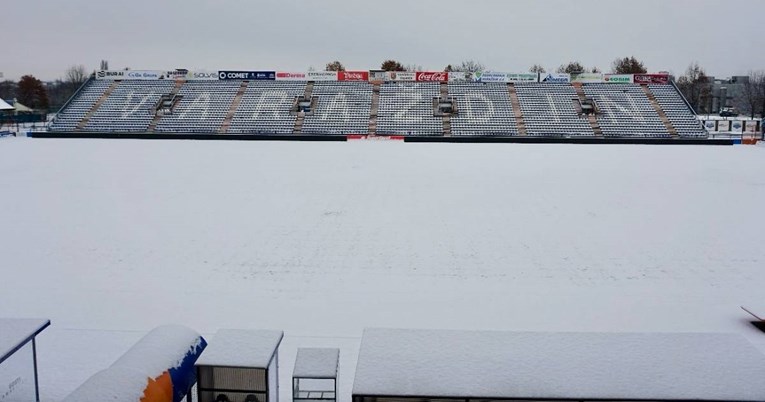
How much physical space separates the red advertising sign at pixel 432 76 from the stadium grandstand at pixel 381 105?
0.08 m

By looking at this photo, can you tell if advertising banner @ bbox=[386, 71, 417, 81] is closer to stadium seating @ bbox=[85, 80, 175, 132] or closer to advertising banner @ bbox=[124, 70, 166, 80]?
stadium seating @ bbox=[85, 80, 175, 132]

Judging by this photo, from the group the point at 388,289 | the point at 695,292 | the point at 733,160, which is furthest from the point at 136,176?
the point at 733,160

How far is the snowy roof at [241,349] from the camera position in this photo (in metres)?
4.80

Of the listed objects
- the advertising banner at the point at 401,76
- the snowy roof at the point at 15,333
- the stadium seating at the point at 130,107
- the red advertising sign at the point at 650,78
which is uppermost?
the advertising banner at the point at 401,76

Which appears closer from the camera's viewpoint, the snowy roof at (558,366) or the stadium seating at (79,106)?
the snowy roof at (558,366)

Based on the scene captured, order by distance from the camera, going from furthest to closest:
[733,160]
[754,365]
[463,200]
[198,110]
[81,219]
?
[198,110] < [733,160] < [463,200] < [81,219] < [754,365]

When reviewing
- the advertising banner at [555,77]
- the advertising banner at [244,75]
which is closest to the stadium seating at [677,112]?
the advertising banner at [555,77]

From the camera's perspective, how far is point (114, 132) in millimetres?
38656

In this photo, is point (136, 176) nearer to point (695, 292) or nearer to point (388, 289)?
point (388, 289)

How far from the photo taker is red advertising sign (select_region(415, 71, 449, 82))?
44875 millimetres

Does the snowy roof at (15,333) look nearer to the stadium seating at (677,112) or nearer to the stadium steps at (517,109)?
the stadium steps at (517,109)

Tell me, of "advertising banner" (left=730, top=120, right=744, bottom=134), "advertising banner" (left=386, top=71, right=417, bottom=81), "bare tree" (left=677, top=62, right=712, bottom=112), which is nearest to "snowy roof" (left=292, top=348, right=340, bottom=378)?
"advertising banner" (left=386, top=71, right=417, bottom=81)

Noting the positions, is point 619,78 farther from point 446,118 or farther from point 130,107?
point 130,107

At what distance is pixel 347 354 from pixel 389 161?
723 inches
